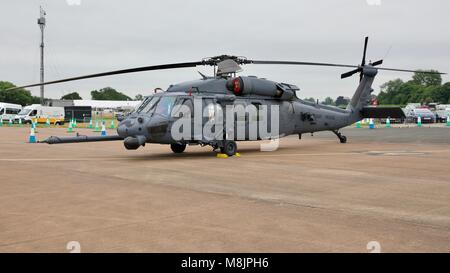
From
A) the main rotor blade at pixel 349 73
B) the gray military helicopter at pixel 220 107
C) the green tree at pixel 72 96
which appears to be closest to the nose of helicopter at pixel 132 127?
the gray military helicopter at pixel 220 107

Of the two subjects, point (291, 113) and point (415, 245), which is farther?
point (291, 113)

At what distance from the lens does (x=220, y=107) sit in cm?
1510

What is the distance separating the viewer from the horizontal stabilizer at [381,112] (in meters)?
20.1

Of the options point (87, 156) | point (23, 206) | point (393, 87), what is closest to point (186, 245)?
point (23, 206)

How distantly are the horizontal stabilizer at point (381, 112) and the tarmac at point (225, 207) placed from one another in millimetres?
8287

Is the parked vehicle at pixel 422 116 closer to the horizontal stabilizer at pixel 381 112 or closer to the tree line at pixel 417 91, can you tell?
the horizontal stabilizer at pixel 381 112

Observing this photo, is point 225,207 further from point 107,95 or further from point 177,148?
point 107,95

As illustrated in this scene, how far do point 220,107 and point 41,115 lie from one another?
143 ft

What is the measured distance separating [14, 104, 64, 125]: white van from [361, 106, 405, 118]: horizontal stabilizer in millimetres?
41216

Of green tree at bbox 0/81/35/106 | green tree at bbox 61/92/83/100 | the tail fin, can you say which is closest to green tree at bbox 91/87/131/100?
green tree at bbox 61/92/83/100
